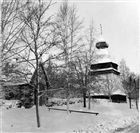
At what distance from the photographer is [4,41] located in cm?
562

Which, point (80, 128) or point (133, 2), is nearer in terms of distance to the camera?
point (133, 2)

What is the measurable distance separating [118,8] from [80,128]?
25.6 ft

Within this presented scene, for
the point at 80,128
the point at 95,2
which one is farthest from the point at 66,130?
the point at 95,2

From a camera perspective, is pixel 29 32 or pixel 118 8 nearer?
pixel 118 8

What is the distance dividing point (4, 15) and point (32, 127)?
835 cm

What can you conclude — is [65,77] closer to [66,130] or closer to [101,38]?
[66,130]

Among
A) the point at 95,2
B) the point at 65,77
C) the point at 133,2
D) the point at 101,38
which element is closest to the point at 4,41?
the point at 95,2

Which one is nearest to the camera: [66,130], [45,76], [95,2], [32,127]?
→ [95,2]

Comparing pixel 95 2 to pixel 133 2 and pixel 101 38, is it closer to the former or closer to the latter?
pixel 133 2

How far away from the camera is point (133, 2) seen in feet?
27.1

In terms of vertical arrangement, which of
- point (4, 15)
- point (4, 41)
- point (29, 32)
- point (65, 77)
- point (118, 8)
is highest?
point (118, 8)

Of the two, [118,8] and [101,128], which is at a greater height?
[118,8]

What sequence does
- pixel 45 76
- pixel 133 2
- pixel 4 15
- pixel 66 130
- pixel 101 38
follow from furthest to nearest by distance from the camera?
pixel 101 38 → pixel 45 76 → pixel 66 130 → pixel 133 2 → pixel 4 15

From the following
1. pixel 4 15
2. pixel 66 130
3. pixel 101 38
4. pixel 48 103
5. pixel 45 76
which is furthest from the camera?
pixel 101 38
